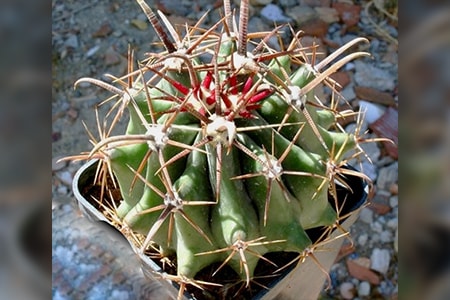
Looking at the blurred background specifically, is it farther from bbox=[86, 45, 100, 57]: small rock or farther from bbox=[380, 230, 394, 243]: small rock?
bbox=[86, 45, 100, 57]: small rock

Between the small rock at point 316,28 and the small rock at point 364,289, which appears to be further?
the small rock at point 316,28

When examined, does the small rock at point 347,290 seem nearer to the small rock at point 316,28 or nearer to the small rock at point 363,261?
the small rock at point 363,261

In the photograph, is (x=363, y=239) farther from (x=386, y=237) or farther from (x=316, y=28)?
(x=316, y=28)

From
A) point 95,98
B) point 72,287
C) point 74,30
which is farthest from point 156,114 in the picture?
point 74,30
